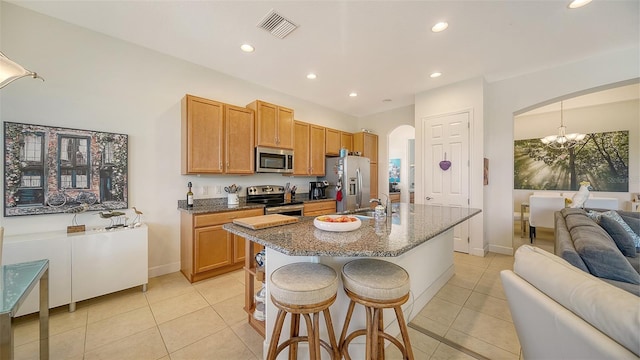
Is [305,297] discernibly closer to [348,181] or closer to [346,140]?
[348,181]

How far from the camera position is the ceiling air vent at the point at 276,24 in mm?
2203

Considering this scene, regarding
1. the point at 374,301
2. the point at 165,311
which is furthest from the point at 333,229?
the point at 165,311

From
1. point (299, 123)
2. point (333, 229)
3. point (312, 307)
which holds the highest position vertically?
point (299, 123)

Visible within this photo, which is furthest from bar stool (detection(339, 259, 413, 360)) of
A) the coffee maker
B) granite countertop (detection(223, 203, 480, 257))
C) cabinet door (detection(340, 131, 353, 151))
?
cabinet door (detection(340, 131, 353, 151))

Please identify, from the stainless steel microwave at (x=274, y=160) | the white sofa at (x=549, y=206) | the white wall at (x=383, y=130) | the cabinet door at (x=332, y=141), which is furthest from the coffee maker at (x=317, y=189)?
the white sofa at (x=549, y=206)

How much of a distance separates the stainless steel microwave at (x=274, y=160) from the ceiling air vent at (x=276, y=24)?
1.61m

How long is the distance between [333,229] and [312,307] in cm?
53

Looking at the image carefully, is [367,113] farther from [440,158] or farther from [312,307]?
[312,307]

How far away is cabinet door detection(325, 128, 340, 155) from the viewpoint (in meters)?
4.73

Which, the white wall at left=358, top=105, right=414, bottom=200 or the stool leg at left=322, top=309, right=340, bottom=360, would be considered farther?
the white wall at left=358, top=105, right=414, bottom=200

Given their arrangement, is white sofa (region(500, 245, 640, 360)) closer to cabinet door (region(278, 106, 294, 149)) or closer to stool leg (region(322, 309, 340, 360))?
stool leg (region(322, 309, 340, 360))

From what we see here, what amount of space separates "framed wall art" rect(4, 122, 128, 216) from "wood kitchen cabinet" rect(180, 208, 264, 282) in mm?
795

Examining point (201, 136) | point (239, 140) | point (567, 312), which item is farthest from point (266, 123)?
point (567, 312)

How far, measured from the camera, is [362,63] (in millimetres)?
3121
